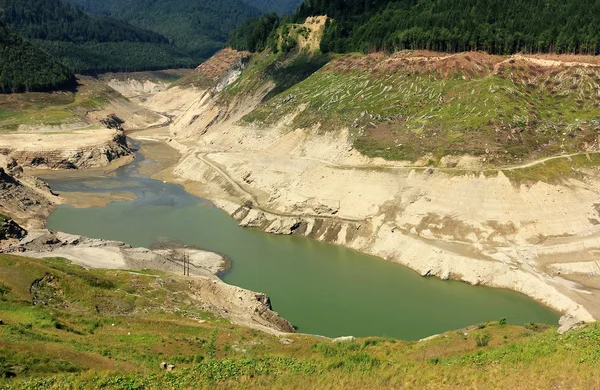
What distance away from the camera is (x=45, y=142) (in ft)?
358

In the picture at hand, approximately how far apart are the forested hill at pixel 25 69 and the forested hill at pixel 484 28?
91.2 metres

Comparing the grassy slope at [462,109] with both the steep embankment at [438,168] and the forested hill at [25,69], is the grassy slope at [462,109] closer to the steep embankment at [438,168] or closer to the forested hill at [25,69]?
the steep embankment at [438,168]

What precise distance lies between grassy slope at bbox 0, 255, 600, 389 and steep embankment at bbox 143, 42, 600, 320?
20.7 m

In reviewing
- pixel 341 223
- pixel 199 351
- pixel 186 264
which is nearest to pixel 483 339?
pixel 199 351

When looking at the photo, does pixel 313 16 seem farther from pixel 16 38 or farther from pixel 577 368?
pixel 577 368

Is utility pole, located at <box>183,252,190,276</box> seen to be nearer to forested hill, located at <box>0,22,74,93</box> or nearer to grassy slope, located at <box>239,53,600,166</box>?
grassy slope, located at <box>239,53,600,166</box>

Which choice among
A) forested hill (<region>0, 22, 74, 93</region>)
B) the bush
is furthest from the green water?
forested hill (<region>0, 22, 74, 93</region>)

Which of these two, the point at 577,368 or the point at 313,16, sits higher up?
the point at 313,16

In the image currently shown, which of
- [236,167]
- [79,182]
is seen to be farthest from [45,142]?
[236,167]

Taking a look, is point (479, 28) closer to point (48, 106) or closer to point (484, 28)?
point (484, 28)

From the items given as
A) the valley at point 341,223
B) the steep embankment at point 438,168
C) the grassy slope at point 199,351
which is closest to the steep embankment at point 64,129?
the valley at point 341,223

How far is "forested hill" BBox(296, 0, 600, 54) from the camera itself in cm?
8504

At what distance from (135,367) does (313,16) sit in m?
125

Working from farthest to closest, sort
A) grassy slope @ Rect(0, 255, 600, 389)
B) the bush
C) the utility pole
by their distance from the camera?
1. the utility pole
2. the bush
3. grassy slope @ Rect(0, 255, 600, 389)
